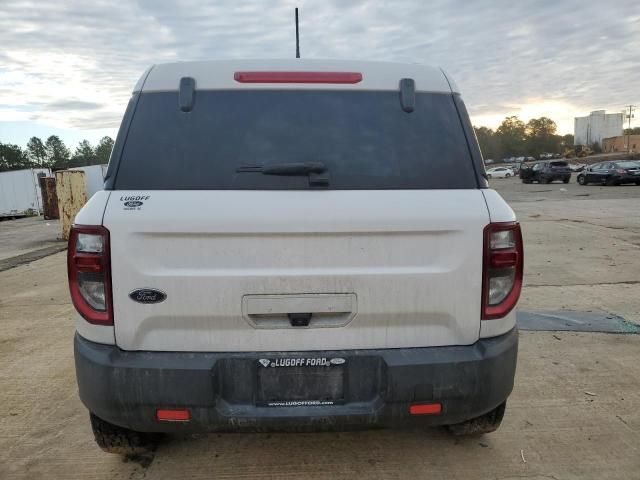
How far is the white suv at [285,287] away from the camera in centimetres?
200

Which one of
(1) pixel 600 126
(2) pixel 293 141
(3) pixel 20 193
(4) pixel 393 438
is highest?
(1) pixel 600 126

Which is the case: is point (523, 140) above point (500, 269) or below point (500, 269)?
above

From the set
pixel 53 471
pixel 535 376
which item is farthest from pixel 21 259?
pixel 535 376

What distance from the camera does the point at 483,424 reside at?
267 centimetres

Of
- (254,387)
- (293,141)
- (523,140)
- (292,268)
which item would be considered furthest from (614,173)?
(523,140)

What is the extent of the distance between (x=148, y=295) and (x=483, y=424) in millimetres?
1898

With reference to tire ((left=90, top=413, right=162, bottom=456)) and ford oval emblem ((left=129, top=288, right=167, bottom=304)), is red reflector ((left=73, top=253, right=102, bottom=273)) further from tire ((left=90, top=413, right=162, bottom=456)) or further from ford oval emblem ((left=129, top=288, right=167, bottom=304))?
tire ((left=90, top=413, right=162, bottom=456))

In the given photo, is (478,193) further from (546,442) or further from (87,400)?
(87,400)

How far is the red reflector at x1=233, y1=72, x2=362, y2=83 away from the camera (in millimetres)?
2271

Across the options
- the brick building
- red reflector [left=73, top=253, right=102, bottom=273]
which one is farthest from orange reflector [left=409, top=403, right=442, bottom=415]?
the brick building

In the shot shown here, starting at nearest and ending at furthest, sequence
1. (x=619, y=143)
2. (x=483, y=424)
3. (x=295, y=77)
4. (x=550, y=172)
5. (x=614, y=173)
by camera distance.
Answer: (x=295, y=77), (x=483, y=424), (x=614, y=173), (x=550, y=172), (x=619, y=143)

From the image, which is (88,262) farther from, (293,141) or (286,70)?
(286,70)

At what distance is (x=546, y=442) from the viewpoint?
9.38 feet

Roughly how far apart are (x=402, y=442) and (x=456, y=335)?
1.09 metres
